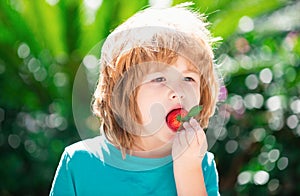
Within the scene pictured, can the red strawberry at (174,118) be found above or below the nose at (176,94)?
below

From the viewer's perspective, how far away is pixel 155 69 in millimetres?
1839

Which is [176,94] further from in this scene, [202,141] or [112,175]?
[112,175]

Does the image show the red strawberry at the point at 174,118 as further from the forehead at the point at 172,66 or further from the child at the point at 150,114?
the forehead at the point at 172,66

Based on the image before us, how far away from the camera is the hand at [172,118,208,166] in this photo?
1.83 meters

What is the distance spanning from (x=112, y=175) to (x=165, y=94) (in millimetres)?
243

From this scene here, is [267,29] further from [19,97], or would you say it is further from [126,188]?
[126,188]

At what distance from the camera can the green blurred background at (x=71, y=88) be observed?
333cm

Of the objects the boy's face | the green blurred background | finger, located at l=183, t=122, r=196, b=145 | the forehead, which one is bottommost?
the green blurred background

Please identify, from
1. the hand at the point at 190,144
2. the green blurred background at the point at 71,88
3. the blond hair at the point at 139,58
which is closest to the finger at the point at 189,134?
the hand at the point at 190,144

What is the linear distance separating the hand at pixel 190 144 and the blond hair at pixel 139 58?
93 mm

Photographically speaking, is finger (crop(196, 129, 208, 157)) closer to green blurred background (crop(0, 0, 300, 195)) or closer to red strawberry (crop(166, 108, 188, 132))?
red strawberry (crop(166, 108, 188, 132))

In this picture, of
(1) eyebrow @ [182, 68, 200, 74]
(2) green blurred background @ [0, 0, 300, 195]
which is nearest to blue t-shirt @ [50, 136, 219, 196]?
(1) eyebrow @ [182, 68, 200, 74]

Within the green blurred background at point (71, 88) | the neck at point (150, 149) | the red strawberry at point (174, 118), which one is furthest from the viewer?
the green blurred background at point (71, 88)

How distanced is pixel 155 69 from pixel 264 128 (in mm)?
1705
